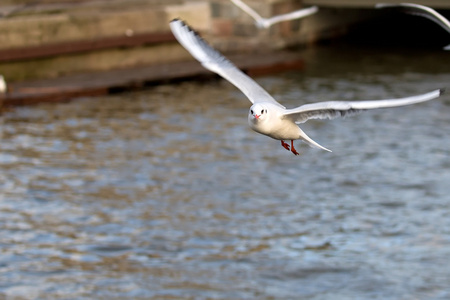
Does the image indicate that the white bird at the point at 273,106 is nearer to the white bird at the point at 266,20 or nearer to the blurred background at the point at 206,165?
the blurred background at the point at 206,165

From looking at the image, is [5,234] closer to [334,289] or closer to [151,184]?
[151,184]

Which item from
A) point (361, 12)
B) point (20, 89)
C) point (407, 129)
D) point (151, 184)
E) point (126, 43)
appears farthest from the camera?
point (361, 12)

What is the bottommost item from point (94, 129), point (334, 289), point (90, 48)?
point (334, 289)

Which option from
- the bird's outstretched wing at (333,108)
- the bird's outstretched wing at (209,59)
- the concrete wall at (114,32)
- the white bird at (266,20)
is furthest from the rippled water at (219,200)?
the bird's outstretched wing at (333,108)

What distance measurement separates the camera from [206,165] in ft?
63.6

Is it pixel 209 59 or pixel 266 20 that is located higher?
pixel 266 20

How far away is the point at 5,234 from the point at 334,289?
17.1 ft

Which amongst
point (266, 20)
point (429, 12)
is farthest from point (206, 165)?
point (429, 12)

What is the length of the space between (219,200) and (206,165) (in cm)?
199

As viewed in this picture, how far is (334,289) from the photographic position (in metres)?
14.0

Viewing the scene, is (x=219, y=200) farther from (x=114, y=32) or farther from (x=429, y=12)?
(x=114, y=32)

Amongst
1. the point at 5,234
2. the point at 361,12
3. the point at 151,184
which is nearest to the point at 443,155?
the point at 151,184

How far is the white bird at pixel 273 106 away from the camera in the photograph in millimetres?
8273

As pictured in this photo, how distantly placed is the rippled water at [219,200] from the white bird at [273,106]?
181 inches
